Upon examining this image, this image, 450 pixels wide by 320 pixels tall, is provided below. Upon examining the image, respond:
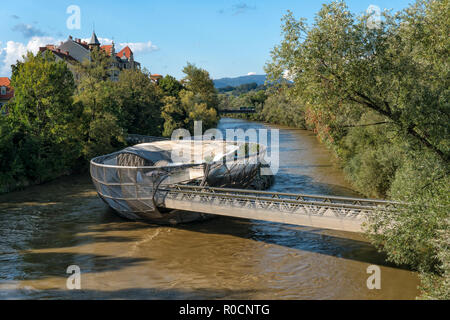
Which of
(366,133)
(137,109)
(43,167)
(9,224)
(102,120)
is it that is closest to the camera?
(9,224)

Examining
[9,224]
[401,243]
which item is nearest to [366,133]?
[401,243]

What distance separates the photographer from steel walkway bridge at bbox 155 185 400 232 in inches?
567

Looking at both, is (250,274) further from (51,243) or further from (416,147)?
(51,243)

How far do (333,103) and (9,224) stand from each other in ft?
60.3

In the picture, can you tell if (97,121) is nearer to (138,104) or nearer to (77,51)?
(138,104)

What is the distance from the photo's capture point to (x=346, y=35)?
40.4 ft

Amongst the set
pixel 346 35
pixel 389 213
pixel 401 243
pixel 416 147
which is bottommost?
pixel 401 243

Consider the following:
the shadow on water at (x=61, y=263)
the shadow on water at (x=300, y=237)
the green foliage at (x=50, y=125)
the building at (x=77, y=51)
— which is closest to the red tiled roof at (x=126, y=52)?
the building at (x=77, y=51)

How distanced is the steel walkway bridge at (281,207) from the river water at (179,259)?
194 cm

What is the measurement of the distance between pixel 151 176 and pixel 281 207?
6906 mm

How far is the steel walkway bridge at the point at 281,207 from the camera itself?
14.4 meters

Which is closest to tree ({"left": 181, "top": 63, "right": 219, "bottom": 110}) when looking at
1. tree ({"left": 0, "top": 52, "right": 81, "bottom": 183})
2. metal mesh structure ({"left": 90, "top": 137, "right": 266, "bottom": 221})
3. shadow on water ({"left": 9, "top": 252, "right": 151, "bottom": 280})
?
tree ({"left": 0, "top": 52, "right": 81, "bottom": 183})

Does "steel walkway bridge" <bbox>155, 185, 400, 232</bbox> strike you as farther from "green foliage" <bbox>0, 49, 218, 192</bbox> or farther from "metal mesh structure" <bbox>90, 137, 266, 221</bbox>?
"green foliage" <bbox>0, 49, 218, 192</bbox>

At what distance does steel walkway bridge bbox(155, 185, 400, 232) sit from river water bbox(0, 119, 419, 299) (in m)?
1.94
